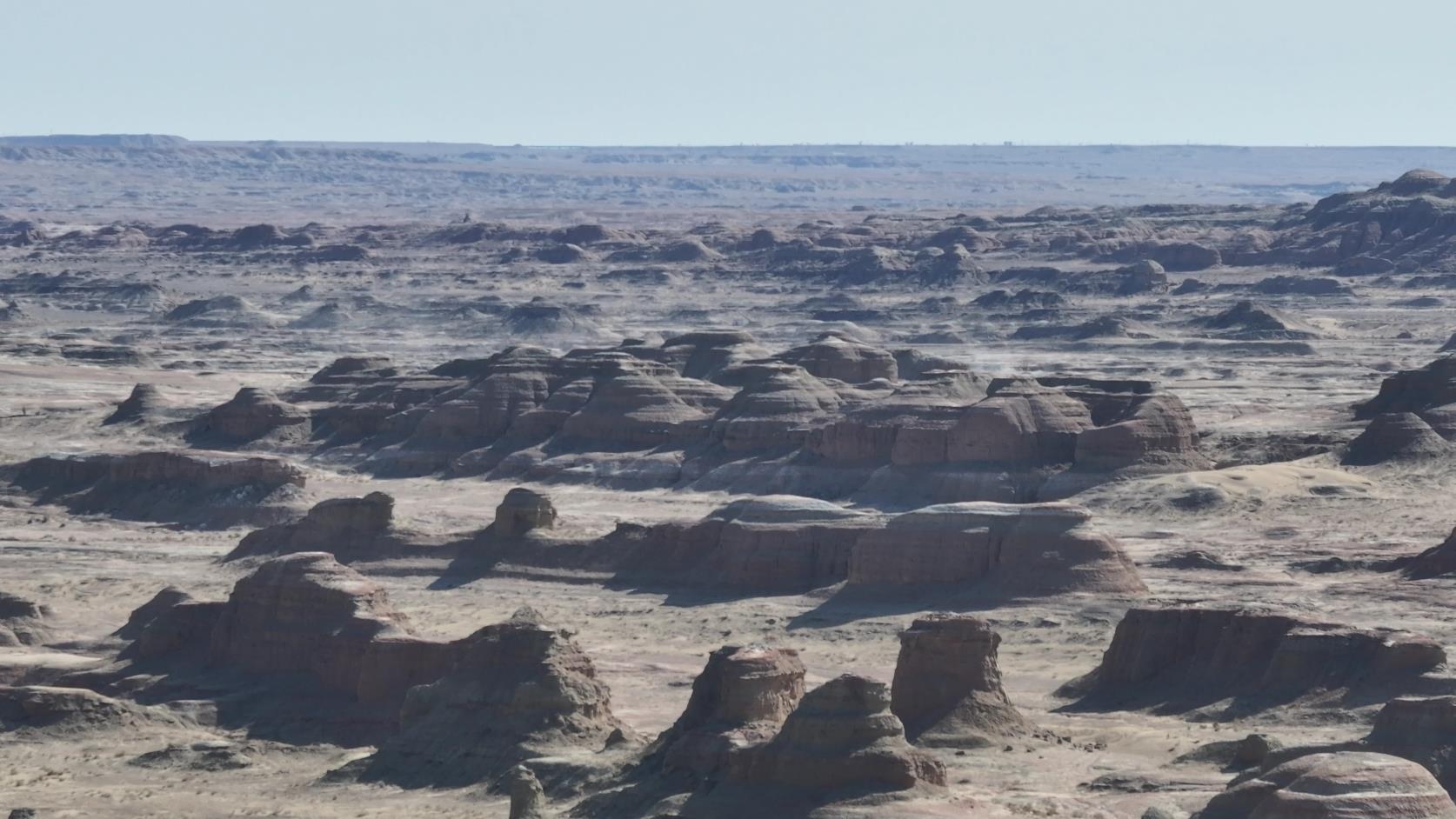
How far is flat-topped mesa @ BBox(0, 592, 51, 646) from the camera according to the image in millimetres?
70062

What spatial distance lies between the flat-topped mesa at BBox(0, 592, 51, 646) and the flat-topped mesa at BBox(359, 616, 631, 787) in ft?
56.8

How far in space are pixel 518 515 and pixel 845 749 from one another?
42794 mm

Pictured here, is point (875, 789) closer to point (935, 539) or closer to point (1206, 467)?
point (935, 539)

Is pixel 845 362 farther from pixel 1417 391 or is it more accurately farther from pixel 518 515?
pixel 518 515

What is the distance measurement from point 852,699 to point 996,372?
103108 mm

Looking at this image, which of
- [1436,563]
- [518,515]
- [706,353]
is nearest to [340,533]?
[518,515]

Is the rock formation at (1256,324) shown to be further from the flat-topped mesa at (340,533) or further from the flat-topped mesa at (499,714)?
the flat-topped mesa at (499,714)

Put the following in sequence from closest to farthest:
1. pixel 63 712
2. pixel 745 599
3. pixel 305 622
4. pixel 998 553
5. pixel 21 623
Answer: pixel 63 712 < pixel 305 622 < pixel 21 623 < pixel 998 553 < pixel 745 599

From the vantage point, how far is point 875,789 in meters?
43.5

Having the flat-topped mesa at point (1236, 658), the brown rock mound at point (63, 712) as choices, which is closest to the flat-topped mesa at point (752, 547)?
the flat-topped mesa at point (1236, 658)

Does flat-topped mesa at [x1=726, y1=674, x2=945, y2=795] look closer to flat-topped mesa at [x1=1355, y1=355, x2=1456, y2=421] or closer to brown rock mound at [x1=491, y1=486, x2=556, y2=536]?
brown rock mound at [x1=491, y1=486, x2=556, y2=536]

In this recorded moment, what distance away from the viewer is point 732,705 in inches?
1928

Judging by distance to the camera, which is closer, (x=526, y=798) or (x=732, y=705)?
(x=526, y=798)

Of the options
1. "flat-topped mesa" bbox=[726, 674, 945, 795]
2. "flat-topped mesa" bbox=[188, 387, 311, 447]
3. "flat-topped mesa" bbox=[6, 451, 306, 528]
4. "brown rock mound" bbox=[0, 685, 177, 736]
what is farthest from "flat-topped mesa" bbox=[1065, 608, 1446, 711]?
"flat-topped mesa" bbox=[188, 387, 311, 447]
